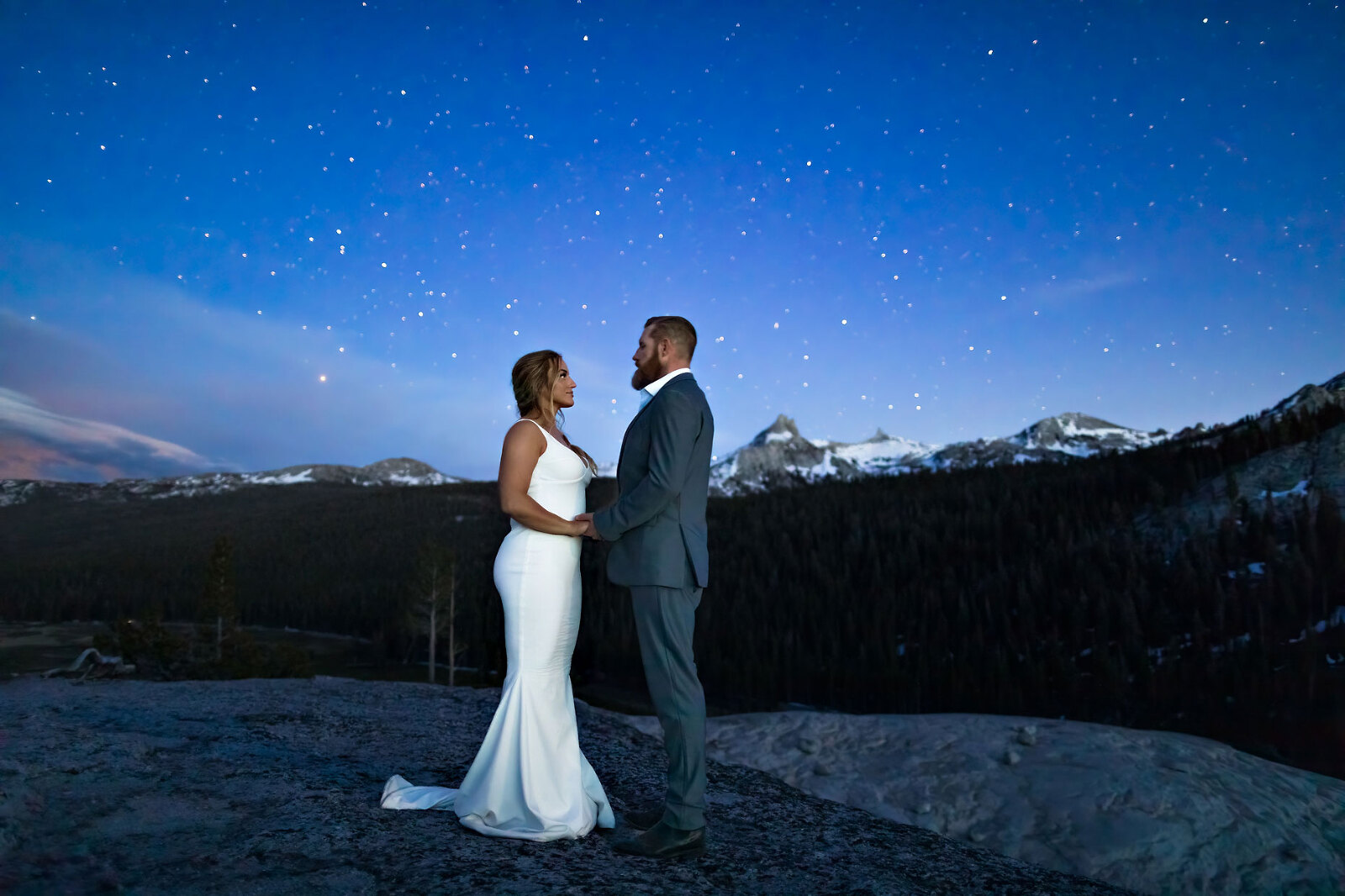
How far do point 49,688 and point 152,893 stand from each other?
8175 millimetres

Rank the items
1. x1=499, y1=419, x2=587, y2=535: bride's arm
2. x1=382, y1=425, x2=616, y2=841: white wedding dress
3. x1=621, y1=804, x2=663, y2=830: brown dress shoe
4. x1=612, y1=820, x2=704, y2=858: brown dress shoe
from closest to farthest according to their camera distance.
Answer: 1. x1=612, y1=820, x2=704, y2=858: brown dress shoe
2. x1=382, y1=425, x2=616, y2=841: white wedding dress
3. x1=499, y1=419, x2=587, y2=535: bride's arm
4. x1=621, y1=804, x2=663, y2=830: brown dress shoe

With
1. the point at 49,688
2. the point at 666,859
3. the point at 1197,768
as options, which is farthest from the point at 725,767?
the point at 49,688

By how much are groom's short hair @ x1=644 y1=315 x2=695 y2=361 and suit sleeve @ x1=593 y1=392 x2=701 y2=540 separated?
0.46 meters

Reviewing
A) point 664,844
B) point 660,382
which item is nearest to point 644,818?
point 664,844

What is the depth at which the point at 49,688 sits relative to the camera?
8922 mm

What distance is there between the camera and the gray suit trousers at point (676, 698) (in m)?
4.16

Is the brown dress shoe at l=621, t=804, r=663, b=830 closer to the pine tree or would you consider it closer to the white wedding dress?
the white wedding dress

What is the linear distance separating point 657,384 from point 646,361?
7.2 inches

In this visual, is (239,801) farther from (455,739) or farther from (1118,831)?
(1118,831)

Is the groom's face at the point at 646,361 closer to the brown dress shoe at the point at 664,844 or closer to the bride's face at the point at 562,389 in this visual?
the bride's face at the point at 562,389

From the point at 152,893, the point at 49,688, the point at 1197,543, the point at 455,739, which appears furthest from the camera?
the point at 1197,543

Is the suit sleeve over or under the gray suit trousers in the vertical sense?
over

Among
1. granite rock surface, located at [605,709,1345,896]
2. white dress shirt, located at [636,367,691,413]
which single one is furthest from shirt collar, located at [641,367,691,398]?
granite rock surface, located at [605,709,1345,896]

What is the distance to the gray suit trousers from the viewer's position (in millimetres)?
4164
